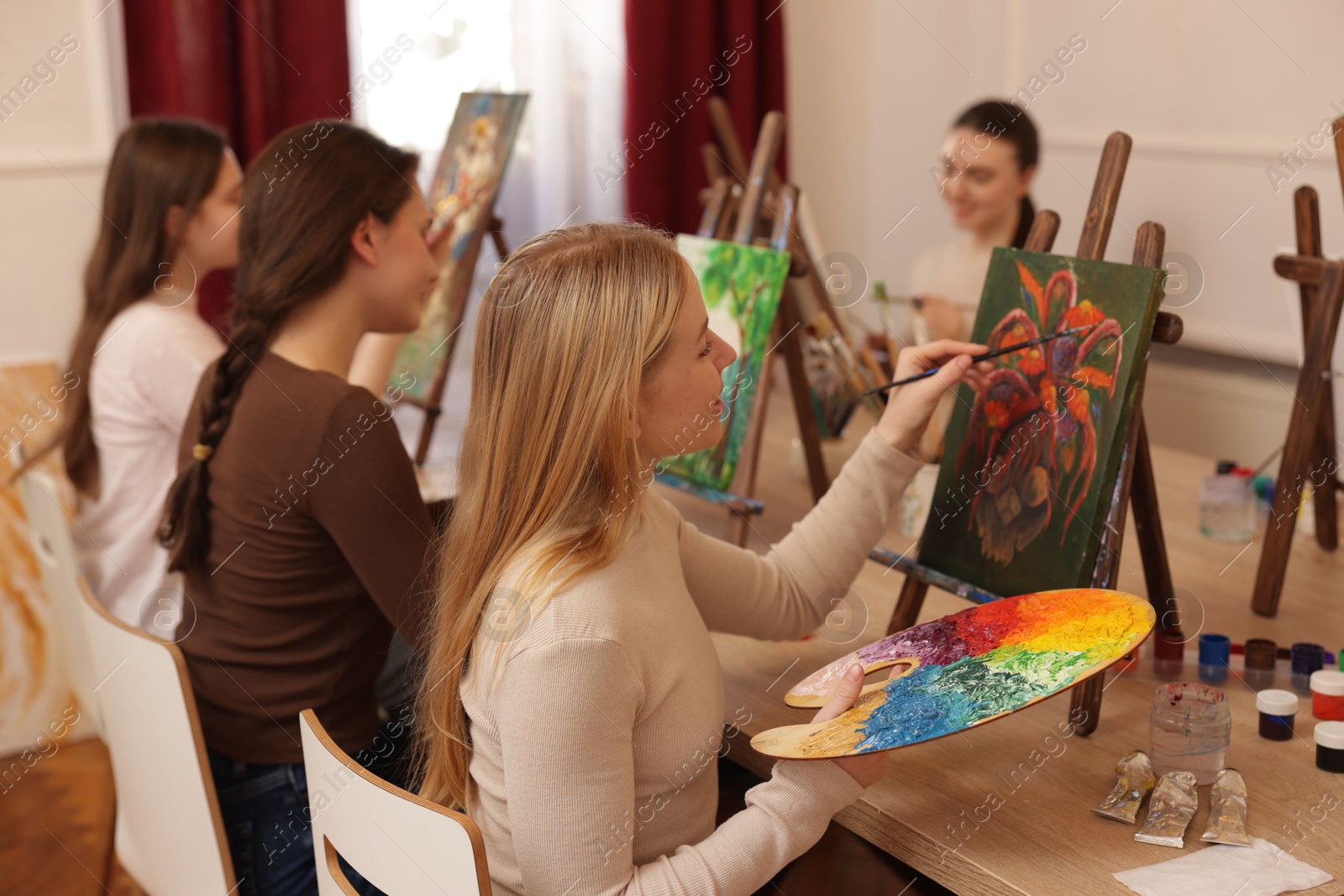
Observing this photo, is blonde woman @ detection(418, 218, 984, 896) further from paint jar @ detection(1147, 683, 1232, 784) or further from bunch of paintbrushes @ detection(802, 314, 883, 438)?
bunch of paintbrushes @ detection(802, 314, 883, 438)

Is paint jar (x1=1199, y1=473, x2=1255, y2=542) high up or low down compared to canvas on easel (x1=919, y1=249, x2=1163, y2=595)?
down

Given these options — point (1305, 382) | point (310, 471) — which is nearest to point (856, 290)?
point (1305, 382)

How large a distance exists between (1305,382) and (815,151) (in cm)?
258

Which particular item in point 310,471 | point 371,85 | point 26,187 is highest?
point 371,85

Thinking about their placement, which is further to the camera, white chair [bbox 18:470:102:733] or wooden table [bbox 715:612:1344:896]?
white chair [bbox 18:470:102:733]

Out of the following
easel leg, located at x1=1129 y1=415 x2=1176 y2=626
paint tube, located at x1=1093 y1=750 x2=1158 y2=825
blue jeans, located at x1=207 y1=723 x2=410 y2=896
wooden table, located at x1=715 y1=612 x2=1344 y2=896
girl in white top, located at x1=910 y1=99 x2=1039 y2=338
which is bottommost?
blue jeans, located at x1=207 y1=723 x2=410 y2=896

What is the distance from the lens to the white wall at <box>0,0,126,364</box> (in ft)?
9.09

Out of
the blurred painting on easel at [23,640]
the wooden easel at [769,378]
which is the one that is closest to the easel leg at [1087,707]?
the wooden easel at [769,378]

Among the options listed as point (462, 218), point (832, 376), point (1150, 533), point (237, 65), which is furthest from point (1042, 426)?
point (237, 65)

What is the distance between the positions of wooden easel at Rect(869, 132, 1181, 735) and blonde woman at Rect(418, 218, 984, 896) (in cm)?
40

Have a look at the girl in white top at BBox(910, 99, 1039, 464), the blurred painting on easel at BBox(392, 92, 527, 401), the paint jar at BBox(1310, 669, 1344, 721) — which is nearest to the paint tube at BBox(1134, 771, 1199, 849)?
the paint jar at BBox(1310, 669, 1344, 721)

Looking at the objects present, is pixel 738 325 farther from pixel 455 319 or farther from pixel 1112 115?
pixel 1112 115

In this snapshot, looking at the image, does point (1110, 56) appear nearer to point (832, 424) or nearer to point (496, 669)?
point (832, 424)

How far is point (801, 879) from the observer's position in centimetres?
132
